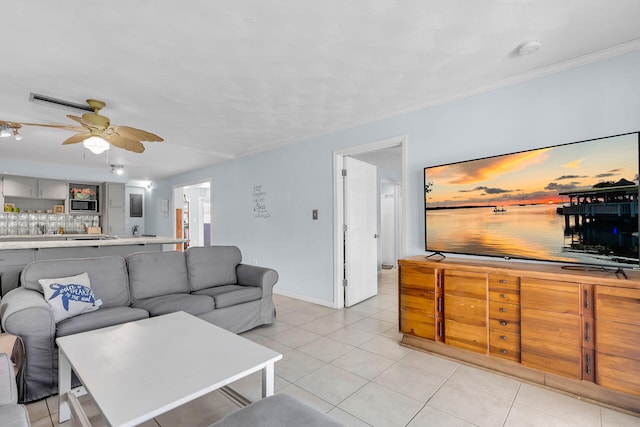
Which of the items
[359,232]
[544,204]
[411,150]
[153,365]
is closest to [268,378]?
[153,365]

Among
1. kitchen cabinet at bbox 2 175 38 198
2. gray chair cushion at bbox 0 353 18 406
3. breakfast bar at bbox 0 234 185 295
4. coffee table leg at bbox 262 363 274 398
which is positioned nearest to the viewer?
gray chair cushion at bbox 0 353 18 406

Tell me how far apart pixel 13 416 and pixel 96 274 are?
1799 millimetres

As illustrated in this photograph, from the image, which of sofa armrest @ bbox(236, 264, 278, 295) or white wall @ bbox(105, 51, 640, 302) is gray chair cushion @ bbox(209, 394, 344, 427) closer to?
sofa armrest @ bbox(236, 264, 278, 295)

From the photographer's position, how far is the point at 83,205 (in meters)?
7.35

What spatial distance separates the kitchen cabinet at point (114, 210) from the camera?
7464mm

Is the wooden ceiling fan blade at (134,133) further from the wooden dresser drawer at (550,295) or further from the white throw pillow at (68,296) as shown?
the wooden dresser drawer at (550,295)

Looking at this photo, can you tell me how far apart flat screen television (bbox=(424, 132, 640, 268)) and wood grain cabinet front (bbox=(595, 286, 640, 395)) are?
31 cm

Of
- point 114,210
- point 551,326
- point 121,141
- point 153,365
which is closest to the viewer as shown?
point 153,365

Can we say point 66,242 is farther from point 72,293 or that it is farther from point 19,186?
point 19,186

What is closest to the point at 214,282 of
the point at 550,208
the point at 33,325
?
the point at 33,325

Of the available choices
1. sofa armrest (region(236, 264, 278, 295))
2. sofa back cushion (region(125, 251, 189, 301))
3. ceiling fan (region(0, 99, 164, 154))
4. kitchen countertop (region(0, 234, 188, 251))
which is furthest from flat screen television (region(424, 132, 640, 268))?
kitchen countertop (region(0, 234, 188, 251))

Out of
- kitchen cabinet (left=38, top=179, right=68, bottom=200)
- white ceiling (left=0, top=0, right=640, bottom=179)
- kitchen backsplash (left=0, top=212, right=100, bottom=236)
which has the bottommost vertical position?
kitchen backsplash (left=0, top=212, right=100, bottom=236)

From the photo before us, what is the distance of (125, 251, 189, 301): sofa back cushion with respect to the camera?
9.75ft

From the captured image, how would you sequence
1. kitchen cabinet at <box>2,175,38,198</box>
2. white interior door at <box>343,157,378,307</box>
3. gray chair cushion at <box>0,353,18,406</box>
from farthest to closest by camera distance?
kitchen cabinet at <box>2,175,38,198</box>, white interior door at <box>343,157,378,307</box>, gray chair cushion at <box>0,353,18,406</box>
